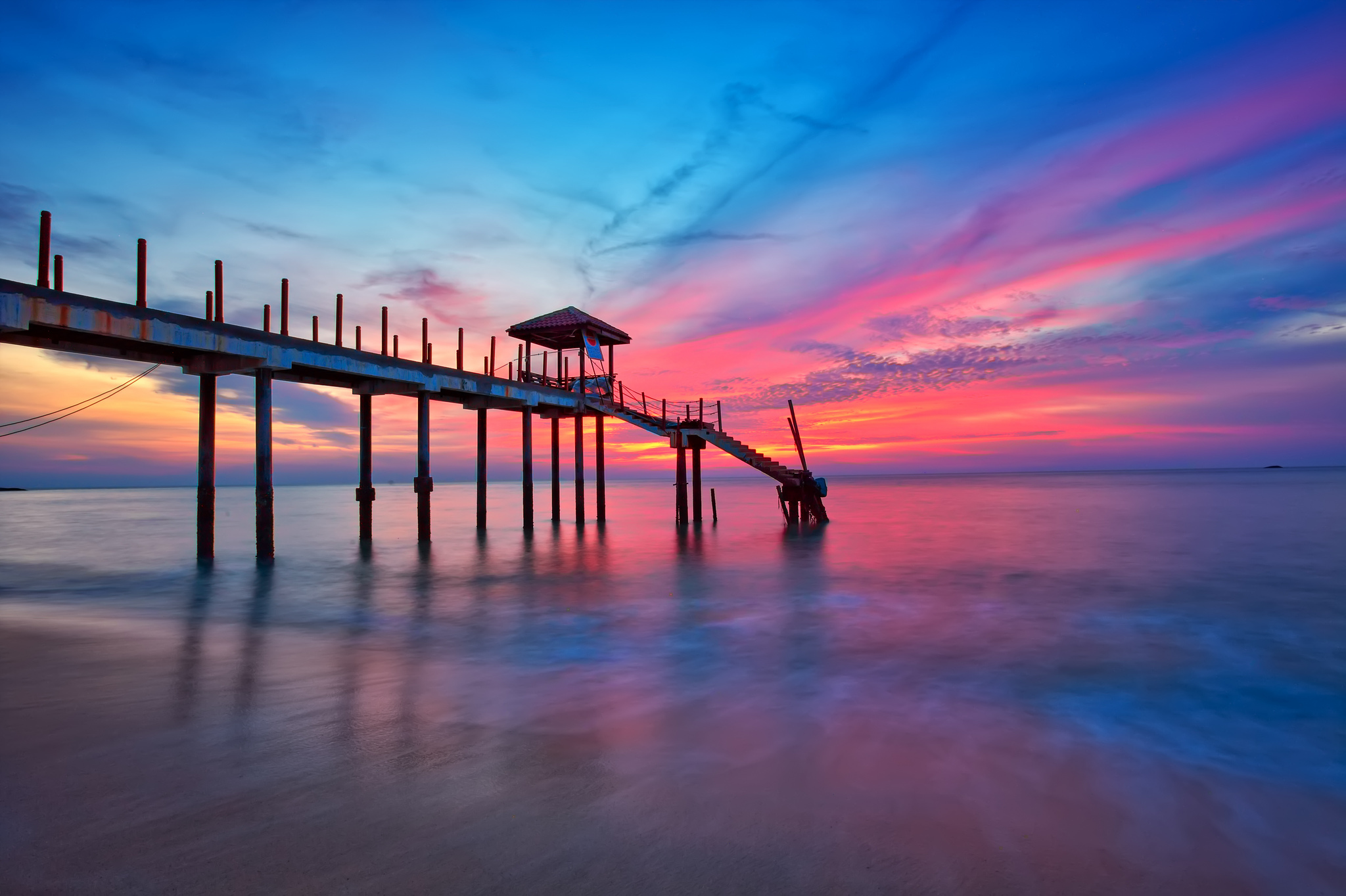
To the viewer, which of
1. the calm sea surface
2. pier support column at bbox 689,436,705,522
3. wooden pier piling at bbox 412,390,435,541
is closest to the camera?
the calm sea surface

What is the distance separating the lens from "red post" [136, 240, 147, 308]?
43.4 ft

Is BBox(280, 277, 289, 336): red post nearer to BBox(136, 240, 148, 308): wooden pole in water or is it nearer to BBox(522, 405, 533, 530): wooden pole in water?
BBox(136, 240, 148, 308): wooden pole in water

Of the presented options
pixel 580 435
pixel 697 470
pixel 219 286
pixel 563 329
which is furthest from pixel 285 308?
pixel 697 470

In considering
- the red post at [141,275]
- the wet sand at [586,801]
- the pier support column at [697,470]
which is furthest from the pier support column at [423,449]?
the wet sand at [586,801]

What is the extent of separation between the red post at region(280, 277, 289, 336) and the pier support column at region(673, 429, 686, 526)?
49.4 feet

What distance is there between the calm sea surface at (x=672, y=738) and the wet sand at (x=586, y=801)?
3cm

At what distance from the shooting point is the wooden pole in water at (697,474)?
94.5 feet

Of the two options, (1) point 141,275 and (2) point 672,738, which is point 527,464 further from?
(2) point 672,738

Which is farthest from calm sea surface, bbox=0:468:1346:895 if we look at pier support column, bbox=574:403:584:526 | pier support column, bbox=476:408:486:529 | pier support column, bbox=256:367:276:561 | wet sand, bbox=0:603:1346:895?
pier support column, bbox=574:403:584:526

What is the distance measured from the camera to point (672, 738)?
619 cm

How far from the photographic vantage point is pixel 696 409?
94.3 feet

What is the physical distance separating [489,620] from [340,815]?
7.68 metres

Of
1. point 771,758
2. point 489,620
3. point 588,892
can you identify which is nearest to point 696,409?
point 489,620

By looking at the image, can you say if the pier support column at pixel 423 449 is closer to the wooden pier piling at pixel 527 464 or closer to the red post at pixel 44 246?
the wooden pier piling at pixel 527 464
